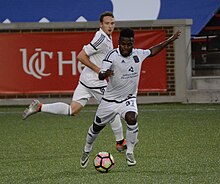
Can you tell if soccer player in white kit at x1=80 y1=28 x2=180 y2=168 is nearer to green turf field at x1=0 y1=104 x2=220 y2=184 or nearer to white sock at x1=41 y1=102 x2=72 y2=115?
green turf field at x1=0 y1=104 x2=220 y2=184

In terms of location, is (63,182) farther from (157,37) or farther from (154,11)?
(154,11)

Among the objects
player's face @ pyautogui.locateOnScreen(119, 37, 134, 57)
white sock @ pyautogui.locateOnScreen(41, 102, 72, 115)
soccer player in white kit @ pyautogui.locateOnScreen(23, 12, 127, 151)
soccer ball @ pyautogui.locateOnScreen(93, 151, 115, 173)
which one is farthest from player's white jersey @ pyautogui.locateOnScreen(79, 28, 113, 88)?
soccer ball @ pyautogui.locateOnScreen(93, 151, 115, 173)

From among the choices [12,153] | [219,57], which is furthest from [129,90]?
[219,57]

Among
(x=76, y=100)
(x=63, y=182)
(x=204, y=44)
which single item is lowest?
(x=63, y=182)

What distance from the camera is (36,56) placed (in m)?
19.4

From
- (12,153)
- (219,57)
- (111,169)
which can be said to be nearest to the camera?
(111,169)

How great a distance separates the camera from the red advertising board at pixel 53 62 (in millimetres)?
19375

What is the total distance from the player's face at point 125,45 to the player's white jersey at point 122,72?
8 centimetres

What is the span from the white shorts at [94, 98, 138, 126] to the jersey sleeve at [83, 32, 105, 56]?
192 cm

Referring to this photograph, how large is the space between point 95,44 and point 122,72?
2.08 meters

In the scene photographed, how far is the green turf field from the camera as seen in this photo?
9406 millimetres

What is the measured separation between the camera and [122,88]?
1007 cm

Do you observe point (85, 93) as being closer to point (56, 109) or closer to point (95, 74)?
point (95, 74)

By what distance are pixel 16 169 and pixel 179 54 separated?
990cm
